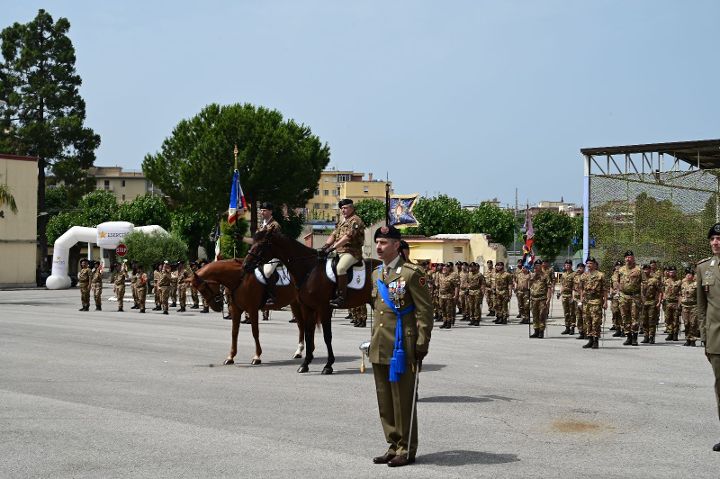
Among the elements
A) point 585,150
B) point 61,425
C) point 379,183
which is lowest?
point 61,425

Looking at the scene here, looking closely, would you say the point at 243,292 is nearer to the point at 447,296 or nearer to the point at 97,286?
the point at 447,296

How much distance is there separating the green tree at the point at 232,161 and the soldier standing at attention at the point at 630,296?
42516 mm

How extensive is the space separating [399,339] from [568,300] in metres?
16.9

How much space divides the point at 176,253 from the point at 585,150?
88.6 feet

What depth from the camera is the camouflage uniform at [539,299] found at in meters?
22.6

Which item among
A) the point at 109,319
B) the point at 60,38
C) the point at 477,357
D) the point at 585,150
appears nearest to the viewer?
the point at 477,357

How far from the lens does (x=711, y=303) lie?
30.3 feet

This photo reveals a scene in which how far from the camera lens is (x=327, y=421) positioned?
1005 centimetres

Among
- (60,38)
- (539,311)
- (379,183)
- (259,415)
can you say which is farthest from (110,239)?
(379,183)

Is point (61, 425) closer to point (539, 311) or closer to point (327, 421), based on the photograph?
point (327, 421)

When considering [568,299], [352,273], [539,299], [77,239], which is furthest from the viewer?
[77,239]

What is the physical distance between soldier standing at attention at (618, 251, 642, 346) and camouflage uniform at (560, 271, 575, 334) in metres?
2.19

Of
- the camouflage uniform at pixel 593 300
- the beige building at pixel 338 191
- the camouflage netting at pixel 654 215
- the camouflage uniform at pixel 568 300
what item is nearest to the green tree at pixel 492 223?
the beige building at pixel 338 191

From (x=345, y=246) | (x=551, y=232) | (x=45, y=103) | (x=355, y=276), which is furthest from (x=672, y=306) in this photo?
(x=551, y=232)
